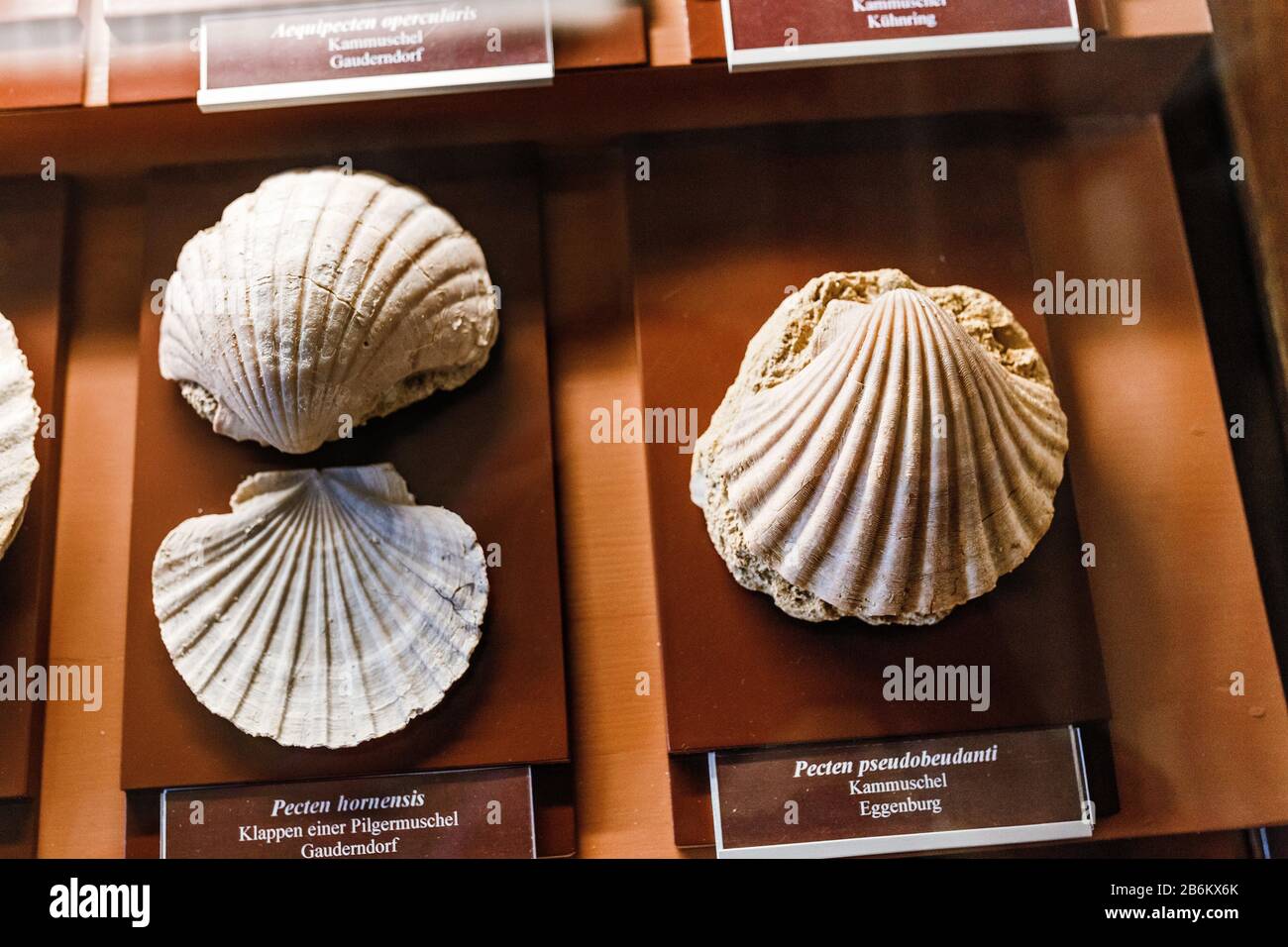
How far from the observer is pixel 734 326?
0.89 meters

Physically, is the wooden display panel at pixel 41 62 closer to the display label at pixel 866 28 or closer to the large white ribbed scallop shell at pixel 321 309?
the large white ribbed scallop shell at pixel 321 309

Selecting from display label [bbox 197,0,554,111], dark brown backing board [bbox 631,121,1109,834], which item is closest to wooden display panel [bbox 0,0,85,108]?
display label [bbox 197,0,554,111]

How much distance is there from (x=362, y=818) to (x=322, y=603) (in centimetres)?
18

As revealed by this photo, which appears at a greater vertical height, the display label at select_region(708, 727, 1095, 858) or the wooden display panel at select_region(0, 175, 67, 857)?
Result: the wooden display panel at select_region(0, 175, 67, 857)

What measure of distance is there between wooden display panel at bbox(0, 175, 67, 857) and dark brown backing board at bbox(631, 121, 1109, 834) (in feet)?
1.77

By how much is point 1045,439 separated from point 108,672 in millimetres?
836

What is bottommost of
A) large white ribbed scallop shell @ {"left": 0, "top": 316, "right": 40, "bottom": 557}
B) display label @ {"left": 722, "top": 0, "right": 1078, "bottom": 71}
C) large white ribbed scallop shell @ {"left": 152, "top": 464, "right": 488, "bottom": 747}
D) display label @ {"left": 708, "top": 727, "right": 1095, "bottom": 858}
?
display label @ {"left": 708, "top": 727, "right": 1095, "bottom": 858}

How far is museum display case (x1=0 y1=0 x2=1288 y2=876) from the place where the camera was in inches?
31.0

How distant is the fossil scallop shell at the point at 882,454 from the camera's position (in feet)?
2.44

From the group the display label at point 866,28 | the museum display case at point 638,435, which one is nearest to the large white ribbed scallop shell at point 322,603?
the museum display case at point 638,435

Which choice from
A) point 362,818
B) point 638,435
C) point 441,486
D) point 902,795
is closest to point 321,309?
point 441,486

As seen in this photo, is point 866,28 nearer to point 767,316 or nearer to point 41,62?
point 767,316

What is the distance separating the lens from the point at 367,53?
0.78 m

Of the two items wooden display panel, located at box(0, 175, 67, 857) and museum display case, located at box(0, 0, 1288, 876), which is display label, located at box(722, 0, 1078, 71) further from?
wooden display panel, located at box(0, 175, 67, 857)
